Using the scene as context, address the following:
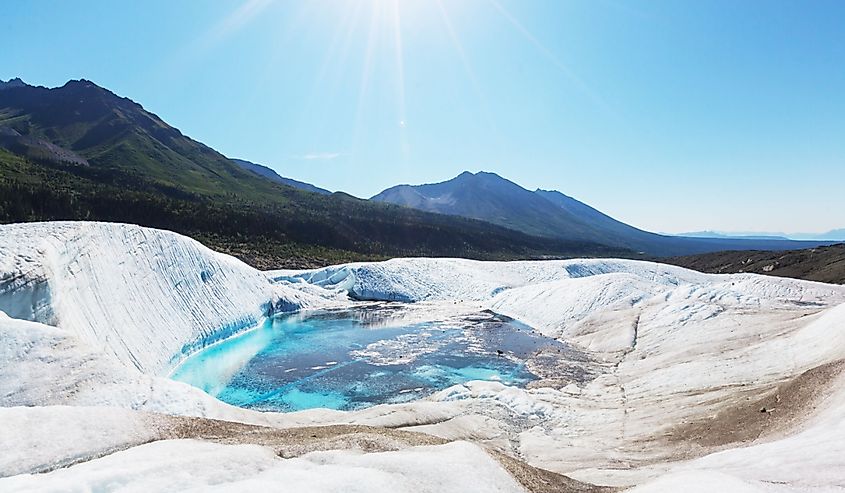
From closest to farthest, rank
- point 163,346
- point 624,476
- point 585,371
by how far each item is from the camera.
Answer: point 624,476
point 585,371
point 163,346

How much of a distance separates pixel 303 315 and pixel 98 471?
130 feet

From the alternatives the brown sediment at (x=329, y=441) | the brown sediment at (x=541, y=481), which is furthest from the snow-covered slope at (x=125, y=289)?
the brown sediment at (x=541, y=481)

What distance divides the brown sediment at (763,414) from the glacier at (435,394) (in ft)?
0.23

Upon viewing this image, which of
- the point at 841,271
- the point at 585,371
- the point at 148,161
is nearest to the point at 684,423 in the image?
the point at 585,371

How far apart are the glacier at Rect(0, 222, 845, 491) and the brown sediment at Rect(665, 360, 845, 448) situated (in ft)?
0.23

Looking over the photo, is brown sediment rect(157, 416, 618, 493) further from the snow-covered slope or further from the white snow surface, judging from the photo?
the snow-covered slope

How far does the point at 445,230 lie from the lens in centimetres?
13638

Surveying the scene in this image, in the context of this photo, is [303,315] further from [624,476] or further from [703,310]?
[624,476]

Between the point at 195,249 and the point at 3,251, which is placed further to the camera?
the point at 195,249

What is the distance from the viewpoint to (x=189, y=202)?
100875mm

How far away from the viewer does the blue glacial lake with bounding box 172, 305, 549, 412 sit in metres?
23.6

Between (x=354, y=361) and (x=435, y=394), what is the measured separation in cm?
892

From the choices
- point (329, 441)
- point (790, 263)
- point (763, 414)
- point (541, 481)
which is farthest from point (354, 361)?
point (790, 263)

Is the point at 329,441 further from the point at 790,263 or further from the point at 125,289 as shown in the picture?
the point at 790,263
